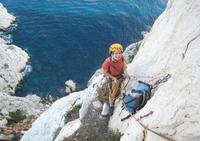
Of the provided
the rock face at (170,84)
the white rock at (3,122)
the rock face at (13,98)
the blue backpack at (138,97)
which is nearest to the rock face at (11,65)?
the rock face at (13,98)

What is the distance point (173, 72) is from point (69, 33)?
40800 mm

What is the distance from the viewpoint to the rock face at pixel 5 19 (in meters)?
59.3

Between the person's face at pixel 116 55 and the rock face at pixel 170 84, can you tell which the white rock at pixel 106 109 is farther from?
the person's face at pixel 116 55

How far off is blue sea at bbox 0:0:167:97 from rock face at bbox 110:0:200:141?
26516 mm

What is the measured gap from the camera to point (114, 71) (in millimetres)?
20938

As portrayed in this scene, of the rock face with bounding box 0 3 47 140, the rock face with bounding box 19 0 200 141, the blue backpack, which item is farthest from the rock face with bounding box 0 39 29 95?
the blue backpack

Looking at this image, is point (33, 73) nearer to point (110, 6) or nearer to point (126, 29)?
point (126, 29)

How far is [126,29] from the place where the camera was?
59.2m

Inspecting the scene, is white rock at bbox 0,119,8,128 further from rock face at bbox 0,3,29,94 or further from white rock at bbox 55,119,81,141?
white rock at bbox 55,119,81,141

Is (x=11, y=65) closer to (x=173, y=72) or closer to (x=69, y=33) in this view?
(x=69, y=33)

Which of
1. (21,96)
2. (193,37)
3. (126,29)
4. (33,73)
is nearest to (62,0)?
(126,29)

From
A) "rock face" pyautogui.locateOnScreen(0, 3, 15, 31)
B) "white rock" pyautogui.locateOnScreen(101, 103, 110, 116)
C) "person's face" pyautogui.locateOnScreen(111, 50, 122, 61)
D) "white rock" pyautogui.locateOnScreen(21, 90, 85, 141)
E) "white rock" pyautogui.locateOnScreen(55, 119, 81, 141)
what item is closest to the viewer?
"person's face" pyautogui.locateOnScreen(111, 50, 122, 61)

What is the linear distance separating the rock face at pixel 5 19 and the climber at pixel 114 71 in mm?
41010

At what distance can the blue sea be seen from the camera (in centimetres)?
4919
